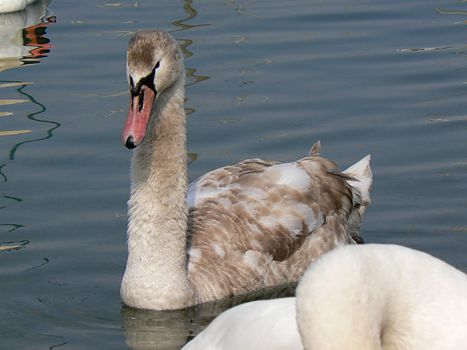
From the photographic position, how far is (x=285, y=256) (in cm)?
855

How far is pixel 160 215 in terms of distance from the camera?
8148 millimetres

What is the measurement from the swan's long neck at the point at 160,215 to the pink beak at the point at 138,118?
1.33ft

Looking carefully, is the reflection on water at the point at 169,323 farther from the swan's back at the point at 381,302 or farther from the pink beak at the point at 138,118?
the swan's back at the point at 381,302

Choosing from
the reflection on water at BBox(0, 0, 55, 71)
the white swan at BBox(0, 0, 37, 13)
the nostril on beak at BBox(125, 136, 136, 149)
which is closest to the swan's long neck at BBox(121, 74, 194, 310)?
the nostril on beak at BBox(125, 136, 136, 149)

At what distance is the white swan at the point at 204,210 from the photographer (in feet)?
25.9

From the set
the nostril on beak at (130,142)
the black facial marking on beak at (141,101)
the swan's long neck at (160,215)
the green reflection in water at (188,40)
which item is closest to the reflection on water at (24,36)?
the green reflection in water at (188,40)

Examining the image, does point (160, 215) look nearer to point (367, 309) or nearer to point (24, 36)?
point (367, 309)

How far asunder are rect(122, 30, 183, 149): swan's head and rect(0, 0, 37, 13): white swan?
766cm

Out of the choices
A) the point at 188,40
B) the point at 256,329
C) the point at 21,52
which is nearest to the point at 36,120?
the point at 188,40

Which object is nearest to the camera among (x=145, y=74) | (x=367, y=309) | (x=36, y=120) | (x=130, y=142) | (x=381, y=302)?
(x=367, y=309)

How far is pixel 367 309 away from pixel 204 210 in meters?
4.18

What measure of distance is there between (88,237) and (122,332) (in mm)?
1247

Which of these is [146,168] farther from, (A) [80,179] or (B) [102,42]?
(B) [102,42]

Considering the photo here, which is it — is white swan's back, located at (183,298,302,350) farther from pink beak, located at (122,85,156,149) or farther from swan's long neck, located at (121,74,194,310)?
swan's long neck, located at (121,74,194,310)
